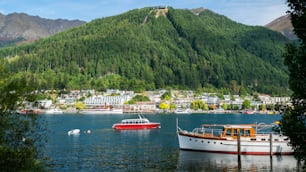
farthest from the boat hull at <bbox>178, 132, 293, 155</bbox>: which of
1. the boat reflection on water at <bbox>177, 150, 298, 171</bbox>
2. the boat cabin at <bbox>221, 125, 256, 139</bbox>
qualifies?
Result: the boat cabin at <bbox>221, 125, 256, 139</bbox>

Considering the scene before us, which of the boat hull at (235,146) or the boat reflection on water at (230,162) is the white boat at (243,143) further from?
the boat reflection on water at (230,162)

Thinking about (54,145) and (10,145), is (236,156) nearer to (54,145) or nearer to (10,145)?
(54,145)

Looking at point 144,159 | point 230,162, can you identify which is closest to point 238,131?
point 230,162

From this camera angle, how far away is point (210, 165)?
54.6 metres

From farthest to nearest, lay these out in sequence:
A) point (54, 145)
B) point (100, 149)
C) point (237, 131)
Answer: point (54, 145), point (100, 149), point (237, 131)

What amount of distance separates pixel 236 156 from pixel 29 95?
1607 inches

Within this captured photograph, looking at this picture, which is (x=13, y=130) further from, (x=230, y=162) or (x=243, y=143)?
(x=243, y=143)

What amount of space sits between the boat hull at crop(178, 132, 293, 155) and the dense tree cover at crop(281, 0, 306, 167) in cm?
3946

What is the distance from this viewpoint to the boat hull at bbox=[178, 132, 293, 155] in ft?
200

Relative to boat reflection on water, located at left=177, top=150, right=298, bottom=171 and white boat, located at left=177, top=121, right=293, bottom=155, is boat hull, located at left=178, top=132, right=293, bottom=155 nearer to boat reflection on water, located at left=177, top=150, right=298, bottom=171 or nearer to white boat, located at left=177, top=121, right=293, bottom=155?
white boat, located at left=177, top=121, right=293, bottom=155

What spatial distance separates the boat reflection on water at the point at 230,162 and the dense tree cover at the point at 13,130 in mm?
28252

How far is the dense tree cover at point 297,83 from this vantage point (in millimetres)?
21594

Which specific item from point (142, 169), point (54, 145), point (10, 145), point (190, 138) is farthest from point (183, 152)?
point (10, 145)

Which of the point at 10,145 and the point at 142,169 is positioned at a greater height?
the point at 10,145
